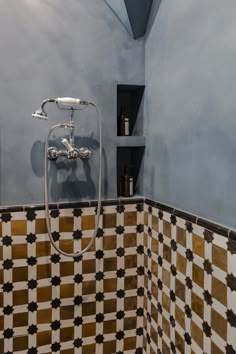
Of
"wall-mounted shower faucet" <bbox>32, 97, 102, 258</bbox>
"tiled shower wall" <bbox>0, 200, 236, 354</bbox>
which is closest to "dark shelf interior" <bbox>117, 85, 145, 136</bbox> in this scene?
"wall-mounted shower faucet" <bbox>32, 97, 102, 258</bbox>

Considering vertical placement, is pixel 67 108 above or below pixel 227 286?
above

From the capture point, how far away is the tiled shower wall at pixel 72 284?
5.14ft

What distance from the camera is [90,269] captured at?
1685 millimetres

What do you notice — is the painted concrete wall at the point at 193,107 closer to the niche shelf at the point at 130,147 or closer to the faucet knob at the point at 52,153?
the niche shelf at the point at 130,147

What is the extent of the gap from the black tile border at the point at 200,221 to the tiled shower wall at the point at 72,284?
0.85 ft

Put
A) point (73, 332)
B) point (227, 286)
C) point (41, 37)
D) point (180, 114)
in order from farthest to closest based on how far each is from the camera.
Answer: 1. point (73, 332)
2. point (41, 37)
3. point (180, 114)
4. point (227, 286)

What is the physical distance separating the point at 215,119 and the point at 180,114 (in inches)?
10.1

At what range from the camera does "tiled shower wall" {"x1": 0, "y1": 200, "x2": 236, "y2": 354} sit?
1396 mm

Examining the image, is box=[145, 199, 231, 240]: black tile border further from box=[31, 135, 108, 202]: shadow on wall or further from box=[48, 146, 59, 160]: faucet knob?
box=[48, 146, 59, 160]: faucet knob

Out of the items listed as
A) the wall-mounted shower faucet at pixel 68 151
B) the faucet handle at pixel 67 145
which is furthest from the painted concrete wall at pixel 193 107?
the faucet handle at pixel 67 145

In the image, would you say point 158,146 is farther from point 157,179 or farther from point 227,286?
point 227,286

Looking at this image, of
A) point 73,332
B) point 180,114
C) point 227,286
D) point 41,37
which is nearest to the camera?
point 227,286

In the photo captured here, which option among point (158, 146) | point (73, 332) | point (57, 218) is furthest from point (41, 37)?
point (73, 332)

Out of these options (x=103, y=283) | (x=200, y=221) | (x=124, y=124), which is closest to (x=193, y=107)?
(x=200, y=221)
